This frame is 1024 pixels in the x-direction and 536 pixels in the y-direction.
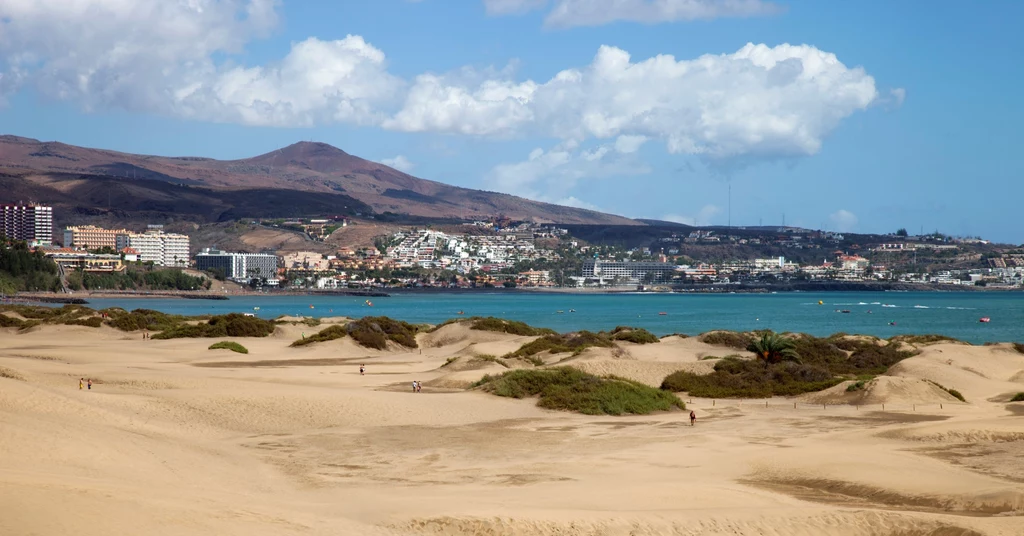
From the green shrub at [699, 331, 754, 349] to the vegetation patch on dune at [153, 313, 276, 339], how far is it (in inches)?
948

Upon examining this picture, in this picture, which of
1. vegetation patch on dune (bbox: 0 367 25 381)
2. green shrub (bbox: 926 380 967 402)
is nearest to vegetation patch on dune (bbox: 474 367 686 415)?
green shrub (bbox: 926 380 967 402)

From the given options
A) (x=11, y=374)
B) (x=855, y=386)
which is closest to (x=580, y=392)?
(x=855, y=386)

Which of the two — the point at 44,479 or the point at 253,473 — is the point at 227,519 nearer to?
the point at 44,479

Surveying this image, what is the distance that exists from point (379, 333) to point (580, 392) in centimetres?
2375

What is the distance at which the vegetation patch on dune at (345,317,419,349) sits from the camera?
48969mm

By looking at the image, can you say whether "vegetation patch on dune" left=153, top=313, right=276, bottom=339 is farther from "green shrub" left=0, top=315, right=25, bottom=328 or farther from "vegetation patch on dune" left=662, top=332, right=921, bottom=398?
"vegetation patch on dune" left=662, top=332, right=921, bottom=398

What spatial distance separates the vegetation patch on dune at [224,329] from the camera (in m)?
54.0

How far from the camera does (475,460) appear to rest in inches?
757

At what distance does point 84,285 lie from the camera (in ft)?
514

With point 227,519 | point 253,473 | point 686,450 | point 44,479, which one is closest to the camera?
point 227,519

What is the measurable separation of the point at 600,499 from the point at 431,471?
152 inches

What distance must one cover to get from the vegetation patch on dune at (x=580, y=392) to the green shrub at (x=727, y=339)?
642 inches

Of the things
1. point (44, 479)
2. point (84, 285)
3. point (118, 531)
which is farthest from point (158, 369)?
point (84, 285)

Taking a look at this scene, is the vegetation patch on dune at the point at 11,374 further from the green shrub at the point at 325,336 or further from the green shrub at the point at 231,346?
the green shrub at the point at 325,336
